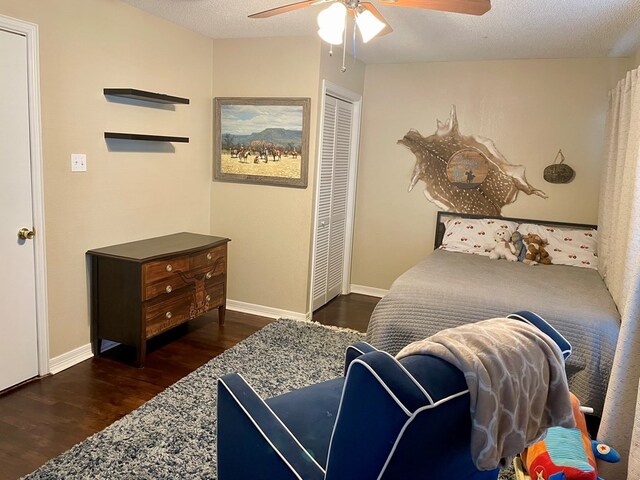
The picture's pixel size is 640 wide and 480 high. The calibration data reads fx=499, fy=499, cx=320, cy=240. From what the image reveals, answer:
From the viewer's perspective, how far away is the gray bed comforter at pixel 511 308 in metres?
2.56

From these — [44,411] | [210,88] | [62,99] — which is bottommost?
[44,411]

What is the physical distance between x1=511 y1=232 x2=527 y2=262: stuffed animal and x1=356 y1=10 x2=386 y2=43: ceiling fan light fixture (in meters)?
2.37

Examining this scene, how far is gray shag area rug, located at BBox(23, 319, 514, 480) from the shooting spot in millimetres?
2141

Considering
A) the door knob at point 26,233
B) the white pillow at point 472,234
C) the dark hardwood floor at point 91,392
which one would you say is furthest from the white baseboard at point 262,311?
the door knob at point 26,233

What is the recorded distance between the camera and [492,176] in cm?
455

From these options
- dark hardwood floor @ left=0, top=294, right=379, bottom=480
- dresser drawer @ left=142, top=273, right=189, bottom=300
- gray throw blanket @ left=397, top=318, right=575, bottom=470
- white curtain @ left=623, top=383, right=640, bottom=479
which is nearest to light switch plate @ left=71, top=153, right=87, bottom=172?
dresser drawer @ left=142, top=273, right=189, bottom=300

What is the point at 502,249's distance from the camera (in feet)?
13.4

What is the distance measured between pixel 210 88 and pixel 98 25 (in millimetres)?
1205

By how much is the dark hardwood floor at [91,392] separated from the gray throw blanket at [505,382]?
1.88 metres

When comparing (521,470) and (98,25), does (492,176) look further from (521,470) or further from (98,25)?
(98,25)

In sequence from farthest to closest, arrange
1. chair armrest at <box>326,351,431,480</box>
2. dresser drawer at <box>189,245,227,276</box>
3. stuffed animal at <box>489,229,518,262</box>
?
1. stuffed animal at <box>489,229,518,262</box>
2. dresser drawer at <box>189,245,227,276</box>
3. chair armrest at <box>326,351,431,480</box>

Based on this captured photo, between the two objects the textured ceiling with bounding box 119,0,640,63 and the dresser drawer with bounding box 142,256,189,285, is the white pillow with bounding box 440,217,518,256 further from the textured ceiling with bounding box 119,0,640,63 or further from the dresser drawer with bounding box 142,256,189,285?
the dresser drawer with bounding box 142,256,189,285

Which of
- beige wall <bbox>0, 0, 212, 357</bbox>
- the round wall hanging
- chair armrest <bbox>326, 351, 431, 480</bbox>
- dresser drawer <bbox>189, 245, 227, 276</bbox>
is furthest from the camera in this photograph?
the round wall hanging

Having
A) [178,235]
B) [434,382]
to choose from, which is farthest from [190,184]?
[434,382]
